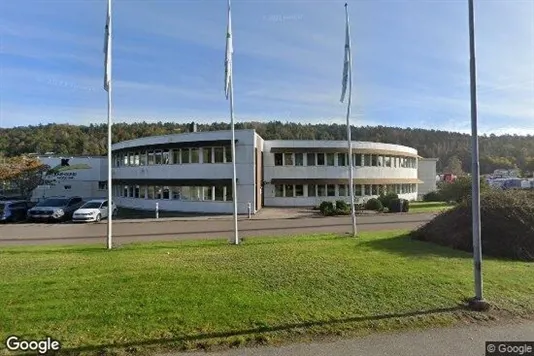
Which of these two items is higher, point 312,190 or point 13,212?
point 312,190

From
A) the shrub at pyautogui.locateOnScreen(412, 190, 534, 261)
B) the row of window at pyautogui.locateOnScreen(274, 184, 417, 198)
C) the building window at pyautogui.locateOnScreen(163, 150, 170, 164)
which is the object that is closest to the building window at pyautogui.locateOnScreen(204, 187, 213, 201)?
the building window at pyautogui.locateOnScreen(163, 150, 170, 164)

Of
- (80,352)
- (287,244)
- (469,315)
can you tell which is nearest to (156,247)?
(287,244)

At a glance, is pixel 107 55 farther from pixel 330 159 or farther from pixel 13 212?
pixel 330 159

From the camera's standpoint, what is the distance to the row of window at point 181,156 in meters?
31.9

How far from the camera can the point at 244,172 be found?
31672 millimetres

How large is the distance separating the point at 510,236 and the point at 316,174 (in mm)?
25267

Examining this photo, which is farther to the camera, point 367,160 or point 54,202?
point 367,160

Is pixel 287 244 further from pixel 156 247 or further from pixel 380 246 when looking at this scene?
pixel 156 247

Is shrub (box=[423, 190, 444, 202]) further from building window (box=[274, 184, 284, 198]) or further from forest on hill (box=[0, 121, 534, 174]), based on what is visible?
building window (box=[274, 184, 284, 198])

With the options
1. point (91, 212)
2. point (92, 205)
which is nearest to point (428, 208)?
point (91, 212)

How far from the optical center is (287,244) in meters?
13.5

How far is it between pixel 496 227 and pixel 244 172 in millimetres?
21092

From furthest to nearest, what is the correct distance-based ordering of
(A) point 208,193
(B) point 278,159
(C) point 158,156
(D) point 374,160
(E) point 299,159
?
(D) point 374,160, (B) point 278,159, (E) point 299,159, (C) point 158,156, (A) point 208,193

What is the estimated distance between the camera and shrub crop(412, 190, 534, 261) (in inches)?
468
